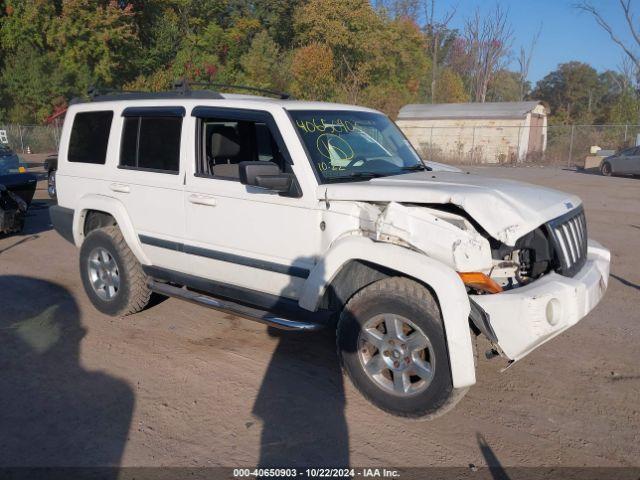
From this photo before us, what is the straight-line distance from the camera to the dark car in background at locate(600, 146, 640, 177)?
23.0 meters

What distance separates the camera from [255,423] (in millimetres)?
3768

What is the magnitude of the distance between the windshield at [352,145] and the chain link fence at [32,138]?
3445 centimetres

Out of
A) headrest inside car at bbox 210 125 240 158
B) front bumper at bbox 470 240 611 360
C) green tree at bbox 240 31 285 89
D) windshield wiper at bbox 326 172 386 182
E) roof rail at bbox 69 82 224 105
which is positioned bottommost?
front bumper at bbox 470 240 611 360

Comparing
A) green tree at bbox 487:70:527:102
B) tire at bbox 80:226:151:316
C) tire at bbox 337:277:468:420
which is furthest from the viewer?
green tree at bbox 487:70:527:102

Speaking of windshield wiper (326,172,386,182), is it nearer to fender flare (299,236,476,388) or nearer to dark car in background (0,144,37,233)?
fender flare (299,236,476,388)

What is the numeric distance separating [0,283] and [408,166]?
16.2 ft

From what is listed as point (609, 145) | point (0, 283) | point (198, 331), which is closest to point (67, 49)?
point (609, 145)

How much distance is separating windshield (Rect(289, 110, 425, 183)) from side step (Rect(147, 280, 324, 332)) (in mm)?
1056

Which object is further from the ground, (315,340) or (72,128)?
(72,128)

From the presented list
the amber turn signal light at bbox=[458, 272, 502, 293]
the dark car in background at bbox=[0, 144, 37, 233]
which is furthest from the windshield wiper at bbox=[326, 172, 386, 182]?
the dark car in background at bbox=[0, 144, 37, 233]

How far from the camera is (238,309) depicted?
463cm

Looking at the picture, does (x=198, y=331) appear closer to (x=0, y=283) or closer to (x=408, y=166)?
(x=408, y=166)

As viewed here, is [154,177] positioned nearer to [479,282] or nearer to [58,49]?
[479,282]

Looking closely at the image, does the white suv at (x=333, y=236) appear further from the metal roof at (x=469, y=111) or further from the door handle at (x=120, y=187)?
the metal roof at (x=469, y=111)
